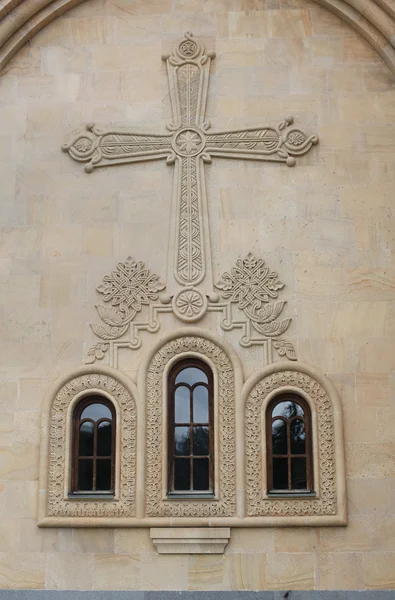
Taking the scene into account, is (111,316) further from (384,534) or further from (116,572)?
(384,534)

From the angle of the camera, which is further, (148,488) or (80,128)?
(80,128)

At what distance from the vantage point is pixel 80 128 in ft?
32.1

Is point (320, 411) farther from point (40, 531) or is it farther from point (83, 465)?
point (40, 531)

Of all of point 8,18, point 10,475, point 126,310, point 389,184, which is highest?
point 8,18

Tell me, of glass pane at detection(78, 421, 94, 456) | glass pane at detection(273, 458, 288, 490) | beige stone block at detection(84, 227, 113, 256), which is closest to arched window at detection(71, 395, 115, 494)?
glass pane at detection(78, 421, 94, 456)

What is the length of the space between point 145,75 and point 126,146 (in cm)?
93

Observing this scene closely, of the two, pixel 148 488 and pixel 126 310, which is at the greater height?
pixel 126 310

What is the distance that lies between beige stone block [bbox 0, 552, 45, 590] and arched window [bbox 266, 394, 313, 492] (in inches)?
99.8

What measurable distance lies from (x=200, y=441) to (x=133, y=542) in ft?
4.13

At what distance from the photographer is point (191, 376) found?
9148 mm

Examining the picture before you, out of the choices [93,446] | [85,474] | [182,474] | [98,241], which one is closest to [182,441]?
[182,474]

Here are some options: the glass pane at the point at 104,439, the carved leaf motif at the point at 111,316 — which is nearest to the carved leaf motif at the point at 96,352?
the carved leaf motif at the point at 111,316

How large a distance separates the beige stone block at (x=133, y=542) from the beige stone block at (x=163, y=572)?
74 mm

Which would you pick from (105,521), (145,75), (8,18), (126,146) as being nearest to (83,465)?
(105,521)
